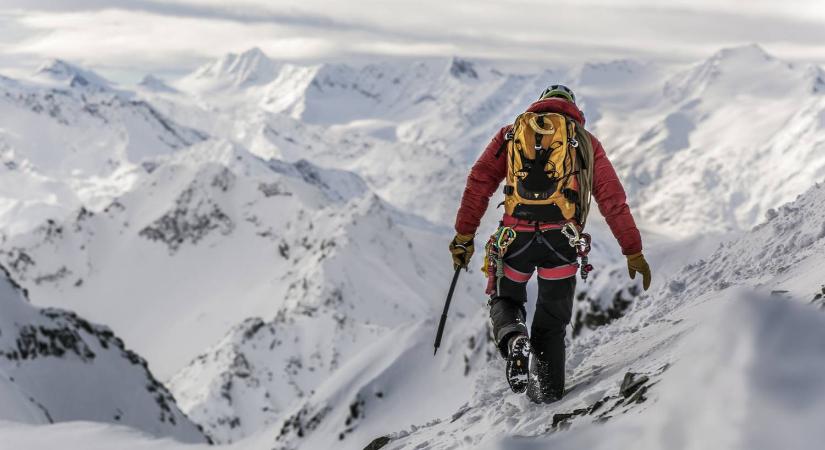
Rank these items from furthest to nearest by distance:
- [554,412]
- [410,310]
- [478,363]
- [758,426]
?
[410,310] → [478,363] → [554,412] → [758,426]

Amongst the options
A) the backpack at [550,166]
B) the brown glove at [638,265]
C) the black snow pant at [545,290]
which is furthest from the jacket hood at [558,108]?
the brown glove at [638,265]

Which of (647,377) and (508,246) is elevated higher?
(508,246)

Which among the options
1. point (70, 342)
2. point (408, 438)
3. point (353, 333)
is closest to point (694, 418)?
point (408, 438)

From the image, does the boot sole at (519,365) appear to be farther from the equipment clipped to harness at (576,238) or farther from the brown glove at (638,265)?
the brown glove at (638,265)

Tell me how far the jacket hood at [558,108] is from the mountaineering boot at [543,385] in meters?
2.47

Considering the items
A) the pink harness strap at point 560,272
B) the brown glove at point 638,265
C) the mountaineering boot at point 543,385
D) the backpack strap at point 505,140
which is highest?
the backpack strap at point 505,140

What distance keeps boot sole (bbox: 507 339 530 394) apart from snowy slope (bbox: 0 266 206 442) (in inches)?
1311

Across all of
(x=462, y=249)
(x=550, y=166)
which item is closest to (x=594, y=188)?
(x=550, y=166)

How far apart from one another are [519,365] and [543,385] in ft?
1.74

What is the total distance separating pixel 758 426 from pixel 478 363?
23.6 meters

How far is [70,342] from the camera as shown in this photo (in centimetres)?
4153

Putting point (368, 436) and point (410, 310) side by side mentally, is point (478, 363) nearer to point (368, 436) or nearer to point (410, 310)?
point (368, 436)

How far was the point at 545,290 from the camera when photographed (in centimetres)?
714

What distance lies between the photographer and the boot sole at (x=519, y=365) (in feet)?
22.6
